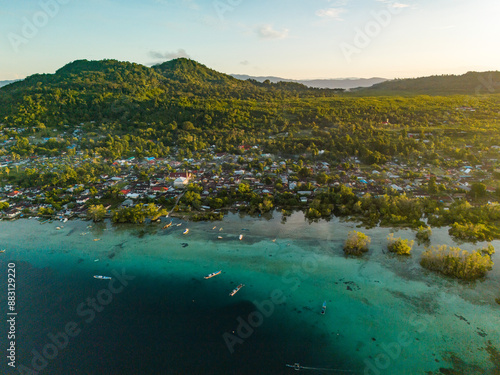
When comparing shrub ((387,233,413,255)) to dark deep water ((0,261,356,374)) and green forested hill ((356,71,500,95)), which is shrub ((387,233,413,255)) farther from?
green forested hill ((356,71,500,95))

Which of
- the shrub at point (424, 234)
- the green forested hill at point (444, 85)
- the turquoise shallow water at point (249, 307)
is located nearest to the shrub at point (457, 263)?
the turquoise shallow water at point (249, 307)

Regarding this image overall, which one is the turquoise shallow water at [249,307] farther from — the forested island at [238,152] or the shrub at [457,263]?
the forested island at [238,152]

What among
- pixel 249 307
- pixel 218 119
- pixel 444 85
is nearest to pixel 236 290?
pixel 249 307

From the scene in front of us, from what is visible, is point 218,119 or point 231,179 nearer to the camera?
point 231,179

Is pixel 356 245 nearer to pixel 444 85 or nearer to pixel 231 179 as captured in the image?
pixel 231 179

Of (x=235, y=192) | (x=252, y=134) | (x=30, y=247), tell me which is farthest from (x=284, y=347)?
(x=252, y=134)

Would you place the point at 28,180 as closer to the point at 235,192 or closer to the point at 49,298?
the point at 49,298
